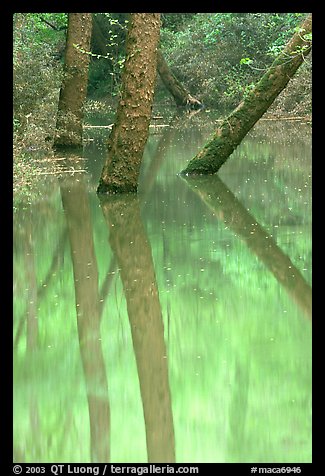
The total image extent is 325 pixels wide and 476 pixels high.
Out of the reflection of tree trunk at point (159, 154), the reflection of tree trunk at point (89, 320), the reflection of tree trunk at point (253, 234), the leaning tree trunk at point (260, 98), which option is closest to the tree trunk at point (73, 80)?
the reflection of tree trunk at point (159, 154)

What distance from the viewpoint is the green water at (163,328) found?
574cm

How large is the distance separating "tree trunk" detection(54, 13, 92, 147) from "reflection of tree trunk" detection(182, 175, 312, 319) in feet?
16.0

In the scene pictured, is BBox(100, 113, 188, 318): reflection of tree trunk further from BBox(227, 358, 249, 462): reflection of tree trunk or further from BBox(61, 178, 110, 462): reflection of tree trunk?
BBox(227, 358, 249, 462): reflection of tree trunk

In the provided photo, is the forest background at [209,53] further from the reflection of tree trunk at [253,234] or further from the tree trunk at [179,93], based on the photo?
the reflection of tree trunk at [253,234]

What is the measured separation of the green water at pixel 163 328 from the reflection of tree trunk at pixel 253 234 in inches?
1.1

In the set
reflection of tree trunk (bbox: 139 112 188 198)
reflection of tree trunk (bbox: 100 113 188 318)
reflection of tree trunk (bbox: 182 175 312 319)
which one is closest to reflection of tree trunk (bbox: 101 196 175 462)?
reflection of tree trunk (bbox: 100 113 188 318)

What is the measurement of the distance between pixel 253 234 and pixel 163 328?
3800mm

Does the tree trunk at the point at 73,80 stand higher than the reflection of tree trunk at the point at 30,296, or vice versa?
the tree trunk at the point at 73,80

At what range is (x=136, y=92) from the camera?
13.5 meters

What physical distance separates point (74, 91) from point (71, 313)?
1250 centimetres

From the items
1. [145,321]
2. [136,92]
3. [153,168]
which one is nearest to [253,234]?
[136,92]

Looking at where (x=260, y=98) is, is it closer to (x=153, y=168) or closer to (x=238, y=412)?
(x=153, y=168)

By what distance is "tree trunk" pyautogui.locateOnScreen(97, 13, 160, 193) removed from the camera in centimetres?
1345
